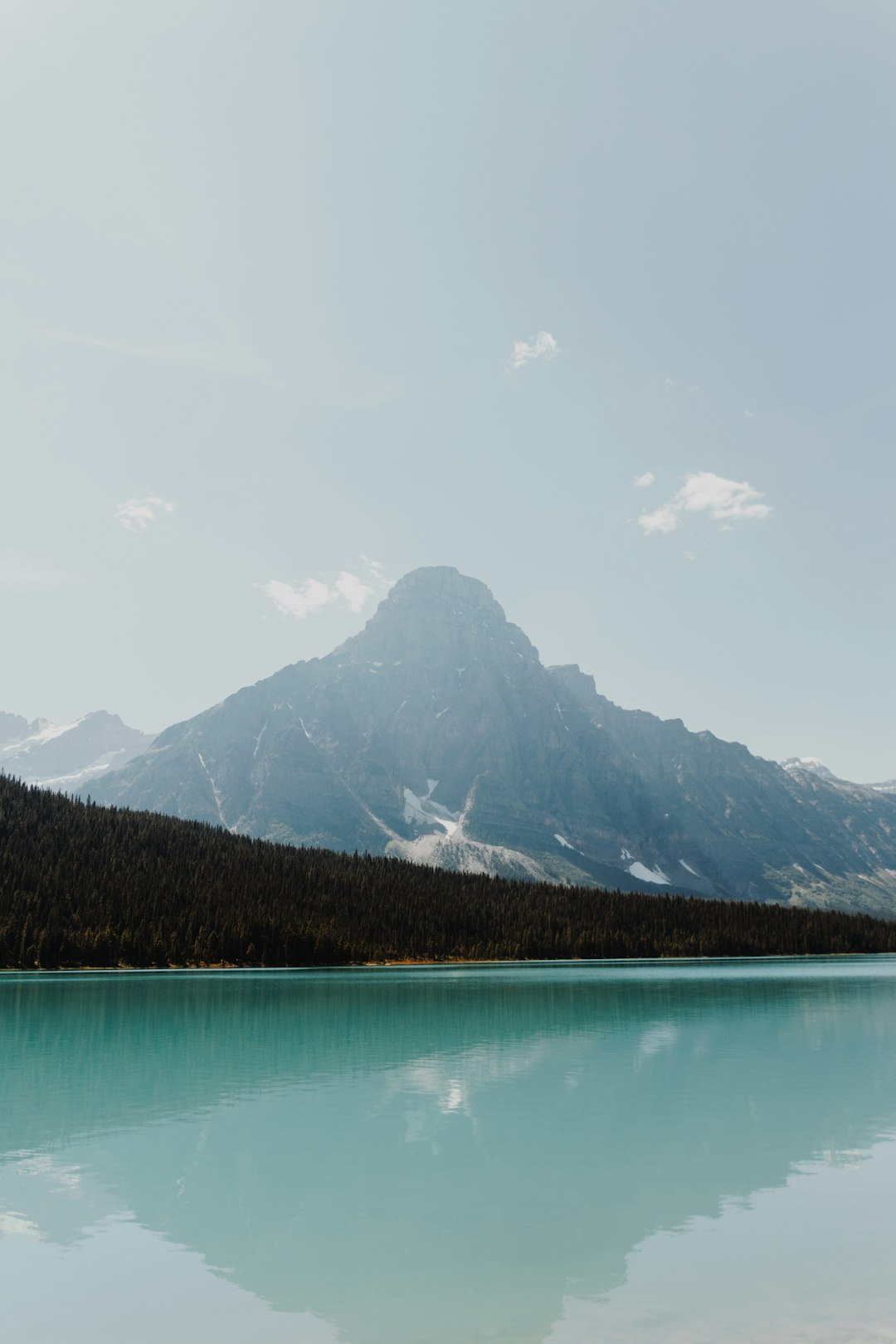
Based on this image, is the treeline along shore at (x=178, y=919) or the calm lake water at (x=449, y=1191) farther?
the treeline along shore at (x=178, y=919)

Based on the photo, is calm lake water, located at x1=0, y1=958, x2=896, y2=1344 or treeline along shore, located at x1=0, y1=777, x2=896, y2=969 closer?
calm lake water, located at x1=0, y1=958, x2=896, y2=1344

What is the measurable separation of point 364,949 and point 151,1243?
6539 inches

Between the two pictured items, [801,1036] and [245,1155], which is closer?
[245,1155]

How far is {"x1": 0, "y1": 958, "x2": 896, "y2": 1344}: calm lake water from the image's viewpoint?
49.4ft

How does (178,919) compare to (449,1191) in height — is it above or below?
below

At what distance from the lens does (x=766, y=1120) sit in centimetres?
3139

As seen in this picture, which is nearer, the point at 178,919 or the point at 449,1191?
the point at 449,1191

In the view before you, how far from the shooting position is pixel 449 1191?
73.2 ft

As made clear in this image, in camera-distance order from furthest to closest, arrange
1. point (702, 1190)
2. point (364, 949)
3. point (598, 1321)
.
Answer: point (364, 949) < point (702, 1190) < point (598, 1321)

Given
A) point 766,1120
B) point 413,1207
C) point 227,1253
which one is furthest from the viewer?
point 766,1120

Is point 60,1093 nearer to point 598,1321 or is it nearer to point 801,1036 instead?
point 598,1321

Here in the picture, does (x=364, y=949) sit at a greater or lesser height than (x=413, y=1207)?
lesser

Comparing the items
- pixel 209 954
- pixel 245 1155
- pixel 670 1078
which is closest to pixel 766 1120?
pixel 670 1078

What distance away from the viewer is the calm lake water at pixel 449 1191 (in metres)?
15.1
